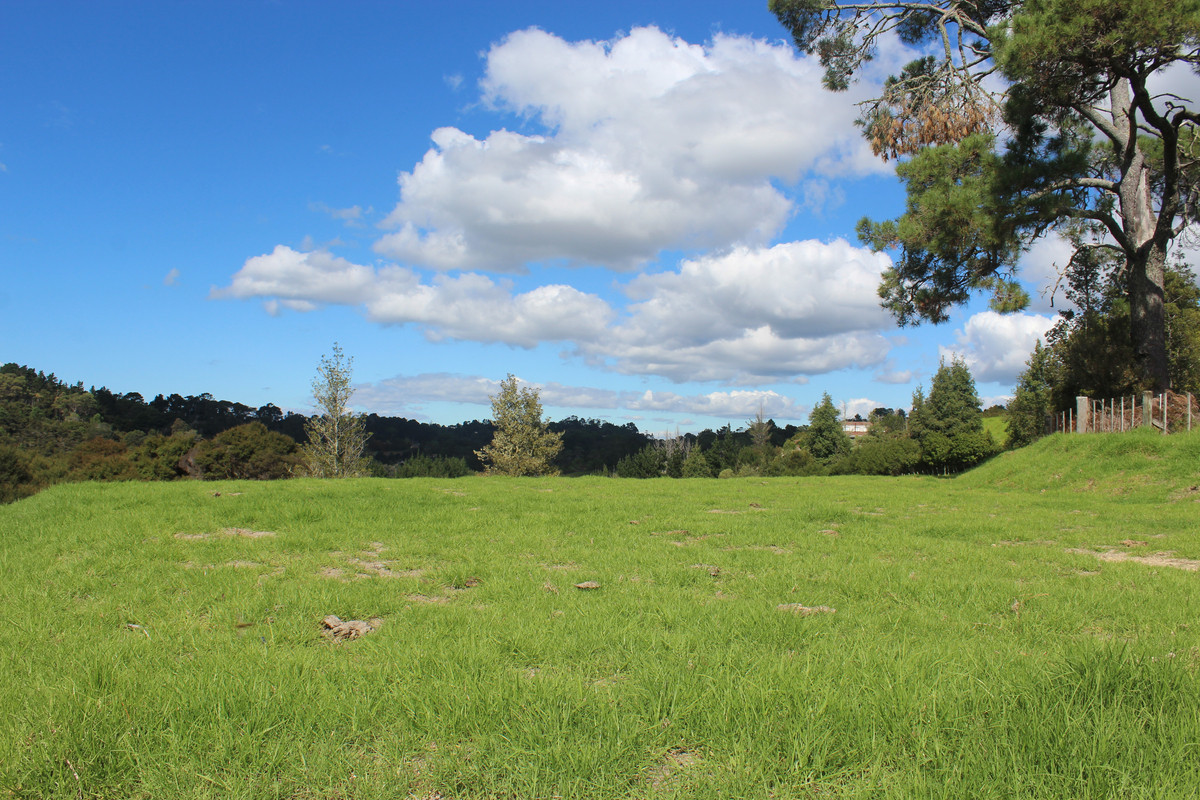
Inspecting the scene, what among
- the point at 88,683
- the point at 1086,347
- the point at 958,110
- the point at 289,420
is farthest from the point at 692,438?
the point at 88,683

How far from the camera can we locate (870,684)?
2.88 metres

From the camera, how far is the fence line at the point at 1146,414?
1736 centimetres

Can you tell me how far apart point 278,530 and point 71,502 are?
15.5 ft

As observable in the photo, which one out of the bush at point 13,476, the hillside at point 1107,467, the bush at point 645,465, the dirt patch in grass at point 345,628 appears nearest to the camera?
the dirt patch in grass at point 345,628

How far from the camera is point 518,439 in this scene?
38.8m

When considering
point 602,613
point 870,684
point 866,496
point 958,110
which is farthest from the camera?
point 958,110

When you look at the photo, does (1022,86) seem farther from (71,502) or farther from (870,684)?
Answer: (71,502)

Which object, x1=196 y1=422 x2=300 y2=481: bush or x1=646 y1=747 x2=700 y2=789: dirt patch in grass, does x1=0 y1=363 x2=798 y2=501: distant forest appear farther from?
x1=646 y1=747 x2=700 y2=789: dirt patch in grass

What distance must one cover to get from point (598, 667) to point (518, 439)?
3575cm

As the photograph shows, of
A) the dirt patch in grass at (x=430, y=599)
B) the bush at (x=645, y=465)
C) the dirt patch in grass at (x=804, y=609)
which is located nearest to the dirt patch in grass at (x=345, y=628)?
the dirt patch in grass at (x=430, y=599)

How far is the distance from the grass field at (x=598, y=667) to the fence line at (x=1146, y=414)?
12892mm

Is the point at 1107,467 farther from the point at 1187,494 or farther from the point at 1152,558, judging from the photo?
the point at 1152,558

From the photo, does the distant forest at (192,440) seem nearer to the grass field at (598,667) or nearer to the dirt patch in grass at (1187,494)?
the grass field at (598,667)

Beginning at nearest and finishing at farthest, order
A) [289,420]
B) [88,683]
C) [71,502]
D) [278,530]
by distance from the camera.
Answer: [88,683], [278,530], [71,502], [289,420]
